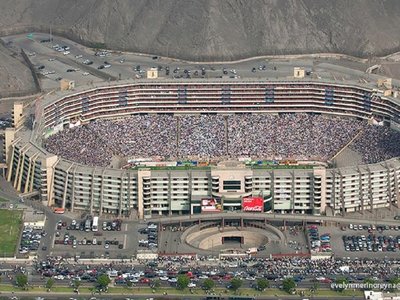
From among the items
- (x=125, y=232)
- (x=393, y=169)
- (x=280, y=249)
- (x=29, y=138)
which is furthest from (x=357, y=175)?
(x=29, y=138)

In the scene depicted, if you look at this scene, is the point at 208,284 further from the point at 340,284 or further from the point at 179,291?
the point at 340,284

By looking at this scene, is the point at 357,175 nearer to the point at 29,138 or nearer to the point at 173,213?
the point at 173,213

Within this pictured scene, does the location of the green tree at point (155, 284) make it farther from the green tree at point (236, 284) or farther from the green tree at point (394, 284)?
the green tree at point (394, 284)

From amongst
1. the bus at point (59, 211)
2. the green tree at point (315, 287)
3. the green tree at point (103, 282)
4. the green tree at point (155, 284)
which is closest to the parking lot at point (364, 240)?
the green tree at point (315, 287)

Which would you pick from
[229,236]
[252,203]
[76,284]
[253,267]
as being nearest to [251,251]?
[253,267]

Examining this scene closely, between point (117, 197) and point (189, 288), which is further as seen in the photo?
point (117, 197)

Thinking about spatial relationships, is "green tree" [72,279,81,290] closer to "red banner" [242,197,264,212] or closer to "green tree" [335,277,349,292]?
"green tree" [335,277,349,292]
